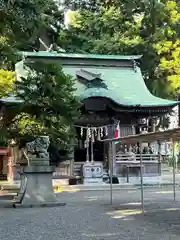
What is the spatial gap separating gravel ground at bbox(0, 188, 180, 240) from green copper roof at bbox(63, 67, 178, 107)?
8.10 metres

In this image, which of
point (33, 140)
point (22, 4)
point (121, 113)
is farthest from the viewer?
point (121, 113)

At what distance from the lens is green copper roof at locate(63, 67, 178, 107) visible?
20.5 m

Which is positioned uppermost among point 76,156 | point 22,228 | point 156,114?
point 156,114

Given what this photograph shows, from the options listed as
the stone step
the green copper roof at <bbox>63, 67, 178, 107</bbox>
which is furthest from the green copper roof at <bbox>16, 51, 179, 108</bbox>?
the stone step

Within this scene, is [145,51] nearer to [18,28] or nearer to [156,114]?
[156,114]

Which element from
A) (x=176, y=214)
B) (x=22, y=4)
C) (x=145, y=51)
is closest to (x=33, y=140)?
(x=176, y=214)

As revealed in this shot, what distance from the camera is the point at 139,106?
67.1 feet

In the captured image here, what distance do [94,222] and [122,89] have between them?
46.3 feet

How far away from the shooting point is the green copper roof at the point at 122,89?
2045cm

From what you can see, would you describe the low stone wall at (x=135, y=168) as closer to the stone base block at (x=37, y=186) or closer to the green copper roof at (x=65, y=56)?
the green copper roof at (x=65, y=56)

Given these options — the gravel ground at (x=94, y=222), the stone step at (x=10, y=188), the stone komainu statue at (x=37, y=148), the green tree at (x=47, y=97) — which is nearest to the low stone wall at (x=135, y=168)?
the stone step at (x=10, y=188)

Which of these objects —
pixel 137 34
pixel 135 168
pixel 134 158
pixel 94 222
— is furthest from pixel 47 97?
pixel 137 34

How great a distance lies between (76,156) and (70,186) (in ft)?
10.4

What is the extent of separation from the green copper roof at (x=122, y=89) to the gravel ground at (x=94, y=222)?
810cm
